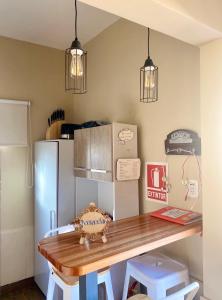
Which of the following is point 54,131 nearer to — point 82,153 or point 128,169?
point 82,153

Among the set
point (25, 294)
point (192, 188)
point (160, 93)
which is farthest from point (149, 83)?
point (25, 294)

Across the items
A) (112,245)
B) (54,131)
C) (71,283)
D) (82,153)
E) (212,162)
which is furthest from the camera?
(54,131)

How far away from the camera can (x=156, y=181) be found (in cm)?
209

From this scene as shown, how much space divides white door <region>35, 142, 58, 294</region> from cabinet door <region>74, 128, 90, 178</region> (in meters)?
0.21

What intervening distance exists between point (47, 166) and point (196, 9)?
1.97 m

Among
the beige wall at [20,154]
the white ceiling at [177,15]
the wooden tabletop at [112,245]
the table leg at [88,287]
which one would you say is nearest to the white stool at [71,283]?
the wooden tabletop at [112,245]

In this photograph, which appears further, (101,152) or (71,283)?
(101,152)

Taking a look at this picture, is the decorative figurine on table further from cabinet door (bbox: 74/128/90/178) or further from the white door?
the white door

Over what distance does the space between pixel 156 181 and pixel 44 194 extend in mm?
1267

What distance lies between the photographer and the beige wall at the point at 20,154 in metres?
2.82

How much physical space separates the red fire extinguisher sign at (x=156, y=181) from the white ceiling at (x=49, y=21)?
5.25ft

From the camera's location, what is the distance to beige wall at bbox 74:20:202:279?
1828 mm

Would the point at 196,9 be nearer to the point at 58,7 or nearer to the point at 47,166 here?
the point at 58,7

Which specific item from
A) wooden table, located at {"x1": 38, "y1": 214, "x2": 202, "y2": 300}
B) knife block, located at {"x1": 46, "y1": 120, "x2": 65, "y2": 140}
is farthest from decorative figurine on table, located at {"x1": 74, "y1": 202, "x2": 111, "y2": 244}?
knife block, located at {"x1": 46, "y1": 120, "x2": 65, "y2": 140}
